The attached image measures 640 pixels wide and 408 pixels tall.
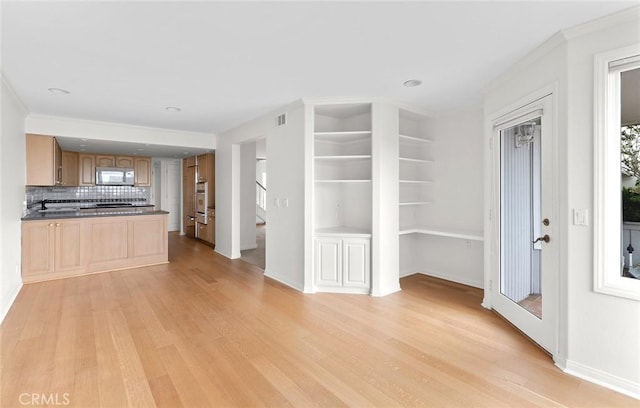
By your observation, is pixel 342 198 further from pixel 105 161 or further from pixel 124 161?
pixel 105 161

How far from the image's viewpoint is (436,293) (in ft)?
12.5

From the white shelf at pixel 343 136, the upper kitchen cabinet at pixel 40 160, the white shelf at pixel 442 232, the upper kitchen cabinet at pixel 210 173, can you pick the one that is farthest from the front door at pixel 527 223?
the upper kitchen cabinet at pixel 40 160

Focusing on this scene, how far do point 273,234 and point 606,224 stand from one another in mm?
3634

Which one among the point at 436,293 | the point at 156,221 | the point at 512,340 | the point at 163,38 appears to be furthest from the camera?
the point at 156,221

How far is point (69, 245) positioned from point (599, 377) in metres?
6.19

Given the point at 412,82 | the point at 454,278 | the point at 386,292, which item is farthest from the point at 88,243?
the point at 454,278

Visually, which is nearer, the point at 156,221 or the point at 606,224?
the point at 606,224

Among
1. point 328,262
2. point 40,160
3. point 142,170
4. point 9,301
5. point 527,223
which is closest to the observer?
point 527,223

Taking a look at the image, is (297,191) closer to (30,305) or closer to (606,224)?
(606,224)

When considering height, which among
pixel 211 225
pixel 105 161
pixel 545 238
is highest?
pixel 105 161

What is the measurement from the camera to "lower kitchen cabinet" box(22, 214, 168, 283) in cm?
421

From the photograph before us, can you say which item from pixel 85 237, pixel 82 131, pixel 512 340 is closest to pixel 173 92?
pixel 82 131

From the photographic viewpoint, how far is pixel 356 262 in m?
3.81

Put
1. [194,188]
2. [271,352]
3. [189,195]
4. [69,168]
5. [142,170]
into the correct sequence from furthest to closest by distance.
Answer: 1. [189,195]
2. [194,188]
3. [142,170]
4. [69,168]
5. [271,352]
